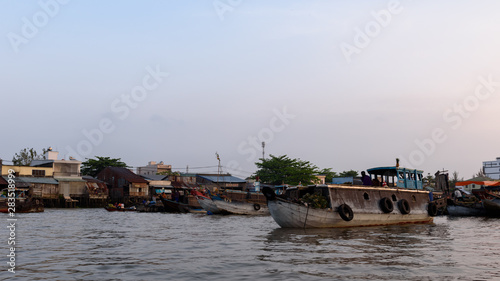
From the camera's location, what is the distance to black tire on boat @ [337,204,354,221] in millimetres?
A: 20109

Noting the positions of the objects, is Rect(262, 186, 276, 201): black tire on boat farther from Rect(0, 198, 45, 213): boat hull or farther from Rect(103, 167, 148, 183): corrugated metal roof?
Rect(103, 167, 148, 183): corrugated metal roof

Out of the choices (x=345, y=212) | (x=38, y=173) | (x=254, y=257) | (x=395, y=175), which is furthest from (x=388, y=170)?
(x=38, y=173)

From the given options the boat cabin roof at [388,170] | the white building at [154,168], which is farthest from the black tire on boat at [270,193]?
the white building at [154,168]

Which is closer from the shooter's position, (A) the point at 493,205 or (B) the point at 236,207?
(A) the point at 493,205

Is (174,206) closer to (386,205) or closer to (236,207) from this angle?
(236,207)

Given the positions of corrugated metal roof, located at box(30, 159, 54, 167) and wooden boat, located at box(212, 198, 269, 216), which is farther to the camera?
corrugated metal roof, located at box(30, 159, 54, 167)

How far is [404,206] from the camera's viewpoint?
23562mm

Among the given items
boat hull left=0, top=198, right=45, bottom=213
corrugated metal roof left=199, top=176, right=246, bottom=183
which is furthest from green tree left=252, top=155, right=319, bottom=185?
boat hull left=0, top=198, right=45, bottom=213

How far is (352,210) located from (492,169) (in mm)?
73727

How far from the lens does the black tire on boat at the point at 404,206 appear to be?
23.4 meters

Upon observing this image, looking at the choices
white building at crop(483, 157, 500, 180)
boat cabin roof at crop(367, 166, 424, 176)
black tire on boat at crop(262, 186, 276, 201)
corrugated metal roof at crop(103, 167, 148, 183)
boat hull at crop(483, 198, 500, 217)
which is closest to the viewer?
black tire on boat at crop(262, 186, 276, 201)

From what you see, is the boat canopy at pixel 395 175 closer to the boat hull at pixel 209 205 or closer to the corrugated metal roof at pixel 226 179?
the boat hull at pixel 209 205

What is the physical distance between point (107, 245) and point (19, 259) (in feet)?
11.2

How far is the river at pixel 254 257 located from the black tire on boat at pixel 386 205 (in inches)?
171
